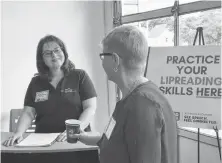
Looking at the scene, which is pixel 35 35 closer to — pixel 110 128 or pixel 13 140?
pixel 13 140

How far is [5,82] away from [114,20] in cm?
160

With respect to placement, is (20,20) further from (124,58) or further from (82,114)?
(124,58)

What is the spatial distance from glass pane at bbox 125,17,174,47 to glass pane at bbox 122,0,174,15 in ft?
0.48

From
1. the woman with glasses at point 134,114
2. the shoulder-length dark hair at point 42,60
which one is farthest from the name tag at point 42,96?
the woman with glasses at point 134,114

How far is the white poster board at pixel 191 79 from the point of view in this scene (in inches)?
80.7

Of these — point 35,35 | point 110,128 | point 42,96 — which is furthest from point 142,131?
point 35,35

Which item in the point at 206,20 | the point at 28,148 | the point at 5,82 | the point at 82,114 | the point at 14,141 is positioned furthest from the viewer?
the point at 5,82

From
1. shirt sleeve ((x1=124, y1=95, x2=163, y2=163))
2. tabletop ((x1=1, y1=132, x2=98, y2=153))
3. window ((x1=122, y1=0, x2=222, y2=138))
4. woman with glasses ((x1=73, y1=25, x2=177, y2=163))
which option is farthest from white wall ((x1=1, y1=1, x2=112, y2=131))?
shirt sleeve ((x1=124, y1=95, x2=163, y2=163))

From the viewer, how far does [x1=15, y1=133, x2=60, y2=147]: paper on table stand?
1.86 metres

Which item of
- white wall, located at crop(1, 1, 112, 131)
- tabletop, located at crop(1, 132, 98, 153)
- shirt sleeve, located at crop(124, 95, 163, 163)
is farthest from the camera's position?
white wall, located at crop(1, 1, 112, 131)

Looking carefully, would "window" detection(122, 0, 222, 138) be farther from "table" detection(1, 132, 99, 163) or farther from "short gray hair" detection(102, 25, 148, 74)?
"short gray hair" detection(102, 25, 148, 74)

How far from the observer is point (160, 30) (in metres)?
3.25

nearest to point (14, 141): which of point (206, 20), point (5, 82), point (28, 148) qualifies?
point (28, 148)

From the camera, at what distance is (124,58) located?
3.65ft
